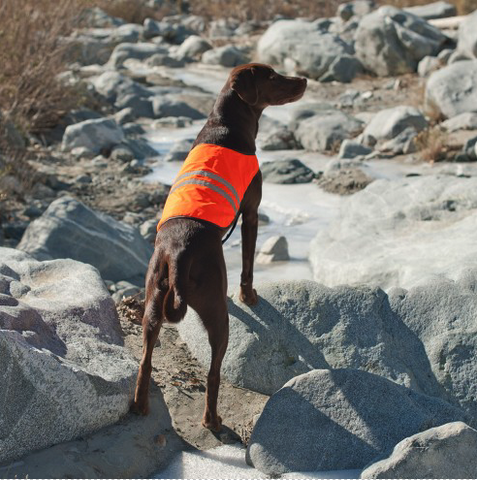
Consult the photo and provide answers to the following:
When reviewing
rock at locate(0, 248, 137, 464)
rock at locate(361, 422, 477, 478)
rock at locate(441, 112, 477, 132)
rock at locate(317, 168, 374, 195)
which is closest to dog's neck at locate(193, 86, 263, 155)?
rock at locate(0, 248, 137, 464)

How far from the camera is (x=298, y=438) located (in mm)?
4180

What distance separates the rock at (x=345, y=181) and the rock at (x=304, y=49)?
7.20 m

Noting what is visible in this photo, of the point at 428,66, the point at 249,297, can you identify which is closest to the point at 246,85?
the point at 249,297

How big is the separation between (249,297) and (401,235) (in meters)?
2.45

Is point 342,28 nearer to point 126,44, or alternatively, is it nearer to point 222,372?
point 126,44

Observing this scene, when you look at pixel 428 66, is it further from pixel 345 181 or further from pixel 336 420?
pixel 336 420

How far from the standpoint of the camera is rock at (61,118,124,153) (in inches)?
491

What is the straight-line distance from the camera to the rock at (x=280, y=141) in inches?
496

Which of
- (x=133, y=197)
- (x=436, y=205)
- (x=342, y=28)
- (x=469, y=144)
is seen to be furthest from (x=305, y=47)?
(x=436, y=205)

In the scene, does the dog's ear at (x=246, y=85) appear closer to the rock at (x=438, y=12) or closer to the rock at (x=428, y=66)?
the rock at (x=428, y=66)

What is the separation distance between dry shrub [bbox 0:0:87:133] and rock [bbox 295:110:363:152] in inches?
161

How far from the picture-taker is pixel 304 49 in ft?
58.5

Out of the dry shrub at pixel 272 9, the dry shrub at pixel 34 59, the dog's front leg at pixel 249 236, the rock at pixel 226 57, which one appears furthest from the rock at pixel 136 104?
the dry shrub at pixel 272 9

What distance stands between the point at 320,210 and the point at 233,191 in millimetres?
4980
